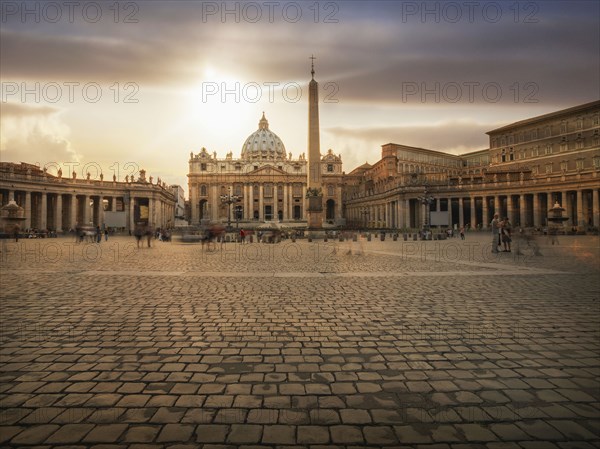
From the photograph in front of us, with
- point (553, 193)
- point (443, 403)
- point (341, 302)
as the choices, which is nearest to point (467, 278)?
point (341, 302)

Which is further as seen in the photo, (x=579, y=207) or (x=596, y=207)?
(x=579, y=207)

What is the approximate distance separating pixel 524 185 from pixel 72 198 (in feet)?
216

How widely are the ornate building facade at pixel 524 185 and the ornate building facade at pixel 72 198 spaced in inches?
1669

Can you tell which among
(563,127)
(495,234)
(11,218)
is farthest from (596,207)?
(11,218)

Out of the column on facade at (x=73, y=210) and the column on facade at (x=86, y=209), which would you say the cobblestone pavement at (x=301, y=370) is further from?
the column on facade at (x=86, y=209)

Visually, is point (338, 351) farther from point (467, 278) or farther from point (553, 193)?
point (553, 193)

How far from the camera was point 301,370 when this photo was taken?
13.5ft

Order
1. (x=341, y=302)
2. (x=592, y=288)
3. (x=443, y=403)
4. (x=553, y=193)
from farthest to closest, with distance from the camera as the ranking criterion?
1. (x=553, y=193)
2. (x=592, y=288)
3. (x=341, y=302)
4. (x=443, y=403)

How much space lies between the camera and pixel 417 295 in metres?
8.27

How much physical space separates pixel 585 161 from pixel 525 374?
6790 centimetres

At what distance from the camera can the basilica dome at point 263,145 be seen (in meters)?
135

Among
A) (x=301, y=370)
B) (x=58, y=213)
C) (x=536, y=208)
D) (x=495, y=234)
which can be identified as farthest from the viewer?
(x=58, y=213)

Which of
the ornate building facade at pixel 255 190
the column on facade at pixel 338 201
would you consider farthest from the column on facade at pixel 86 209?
the column on facade at pixel 338 201

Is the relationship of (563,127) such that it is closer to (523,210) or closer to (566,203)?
(523,210)
